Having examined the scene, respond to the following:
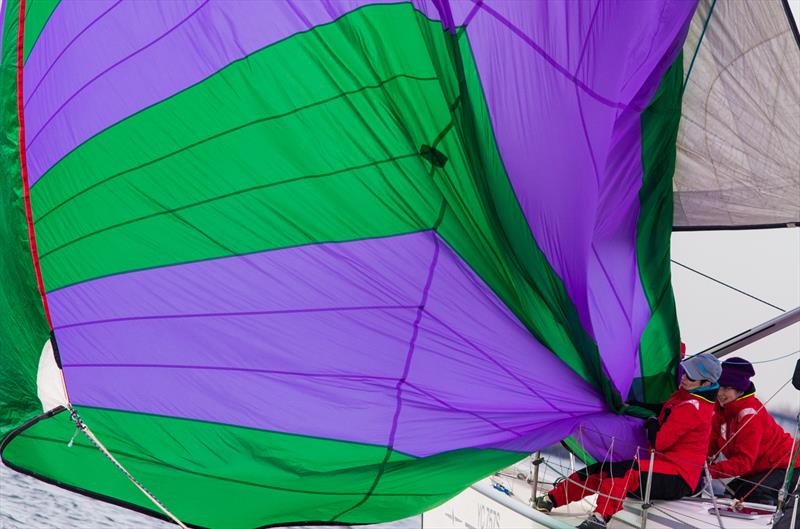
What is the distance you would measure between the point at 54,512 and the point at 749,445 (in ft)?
11.3

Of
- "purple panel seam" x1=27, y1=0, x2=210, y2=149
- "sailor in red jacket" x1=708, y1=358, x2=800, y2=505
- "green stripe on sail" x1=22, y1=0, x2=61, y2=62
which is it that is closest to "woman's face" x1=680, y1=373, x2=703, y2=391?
"sailor in red jacket" x1=708, y1=358, x2=800, y2=505

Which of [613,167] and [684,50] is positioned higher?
[684,50]

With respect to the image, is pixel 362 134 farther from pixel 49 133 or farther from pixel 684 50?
pixel 684 50

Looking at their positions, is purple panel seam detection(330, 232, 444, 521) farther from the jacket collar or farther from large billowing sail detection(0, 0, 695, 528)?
the jacket collar

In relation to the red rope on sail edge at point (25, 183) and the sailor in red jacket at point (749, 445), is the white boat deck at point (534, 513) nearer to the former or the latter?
the sailor in red jacket at point (749, 445)

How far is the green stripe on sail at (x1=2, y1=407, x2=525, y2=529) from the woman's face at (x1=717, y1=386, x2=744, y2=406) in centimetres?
99

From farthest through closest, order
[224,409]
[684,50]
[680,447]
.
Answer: [684,50] → [680,447] → [224,409]

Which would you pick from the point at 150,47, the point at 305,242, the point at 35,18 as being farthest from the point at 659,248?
the point at 35,18

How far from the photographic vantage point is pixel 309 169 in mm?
2799

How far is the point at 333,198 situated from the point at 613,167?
0.87 metres

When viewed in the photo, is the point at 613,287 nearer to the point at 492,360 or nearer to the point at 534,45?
the point at 492,360

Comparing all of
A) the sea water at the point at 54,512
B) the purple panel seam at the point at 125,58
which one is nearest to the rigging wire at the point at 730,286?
the sea water at the point at 54,512

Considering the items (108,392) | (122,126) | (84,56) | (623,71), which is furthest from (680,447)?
(84,56)

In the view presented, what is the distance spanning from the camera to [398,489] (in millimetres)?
2752
